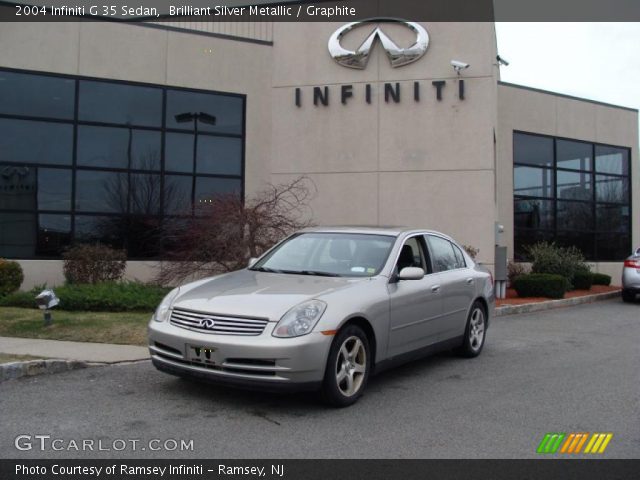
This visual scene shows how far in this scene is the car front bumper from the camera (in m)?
4.64

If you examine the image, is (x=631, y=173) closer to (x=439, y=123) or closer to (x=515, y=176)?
(x=515, y=176)

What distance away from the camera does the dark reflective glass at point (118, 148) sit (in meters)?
13.9

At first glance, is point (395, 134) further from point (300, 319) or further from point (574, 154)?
point (300, 319)

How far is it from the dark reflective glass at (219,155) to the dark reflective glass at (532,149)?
887cm

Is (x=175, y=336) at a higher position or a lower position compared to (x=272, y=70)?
lower

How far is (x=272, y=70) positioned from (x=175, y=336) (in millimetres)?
11760

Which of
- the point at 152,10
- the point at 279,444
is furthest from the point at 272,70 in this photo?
the point at 279,444

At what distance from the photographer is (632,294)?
47.8ft

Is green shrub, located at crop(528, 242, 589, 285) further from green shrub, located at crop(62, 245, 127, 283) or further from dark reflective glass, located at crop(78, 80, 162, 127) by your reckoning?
green shrub, located at crop(62, 245, 127, 283)

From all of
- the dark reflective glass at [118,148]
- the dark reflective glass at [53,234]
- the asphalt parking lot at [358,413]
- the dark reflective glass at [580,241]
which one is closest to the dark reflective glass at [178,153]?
the dark reflective glass at [118,148]

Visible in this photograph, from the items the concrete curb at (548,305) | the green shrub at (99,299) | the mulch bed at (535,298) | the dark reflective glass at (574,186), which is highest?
the dark reflective glass at (574,186)

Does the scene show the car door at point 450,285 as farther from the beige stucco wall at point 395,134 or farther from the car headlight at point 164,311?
the beige stucco wall at point 395,134

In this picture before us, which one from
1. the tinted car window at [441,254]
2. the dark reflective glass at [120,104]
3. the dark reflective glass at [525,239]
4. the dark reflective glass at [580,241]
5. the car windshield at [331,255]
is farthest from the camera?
the dark reflective glass at [580,241]

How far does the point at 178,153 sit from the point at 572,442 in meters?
12.1
